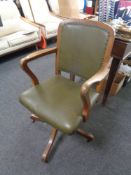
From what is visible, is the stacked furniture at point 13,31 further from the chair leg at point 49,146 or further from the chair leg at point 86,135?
the chair leg at point 86,135

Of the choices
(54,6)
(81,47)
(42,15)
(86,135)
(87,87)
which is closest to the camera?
(87,87)

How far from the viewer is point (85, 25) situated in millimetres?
1169

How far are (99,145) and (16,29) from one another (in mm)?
2214

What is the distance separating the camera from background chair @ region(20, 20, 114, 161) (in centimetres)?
101

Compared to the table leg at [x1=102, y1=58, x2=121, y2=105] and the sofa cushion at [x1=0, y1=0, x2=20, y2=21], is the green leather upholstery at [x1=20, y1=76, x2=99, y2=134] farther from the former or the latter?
the sofa cushion at [x1=0, y1=0, x2=20, y2=21]

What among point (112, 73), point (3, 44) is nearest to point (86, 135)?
point (112, 73)

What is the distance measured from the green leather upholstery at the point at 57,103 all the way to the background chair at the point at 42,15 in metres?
1.81

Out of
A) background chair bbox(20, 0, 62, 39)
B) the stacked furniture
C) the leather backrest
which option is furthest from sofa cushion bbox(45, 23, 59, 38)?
the leather backrest

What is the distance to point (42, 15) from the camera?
3088mm

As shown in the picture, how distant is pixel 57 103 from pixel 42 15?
2.55 meters

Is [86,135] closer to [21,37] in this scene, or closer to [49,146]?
[49,146]

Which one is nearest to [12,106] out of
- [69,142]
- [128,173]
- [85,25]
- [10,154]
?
[10,154]

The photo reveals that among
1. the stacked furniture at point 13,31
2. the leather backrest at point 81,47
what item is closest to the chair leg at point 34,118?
the leather backrest at point 81,47

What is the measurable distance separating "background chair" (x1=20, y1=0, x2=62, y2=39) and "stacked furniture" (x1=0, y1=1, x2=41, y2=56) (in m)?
0.19
